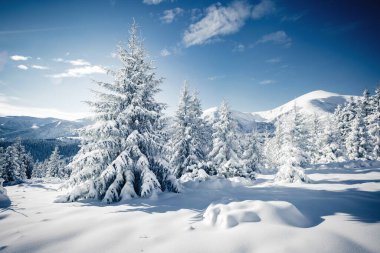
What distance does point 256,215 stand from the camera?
5.54 m

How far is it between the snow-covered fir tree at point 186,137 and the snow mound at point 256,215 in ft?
51.8

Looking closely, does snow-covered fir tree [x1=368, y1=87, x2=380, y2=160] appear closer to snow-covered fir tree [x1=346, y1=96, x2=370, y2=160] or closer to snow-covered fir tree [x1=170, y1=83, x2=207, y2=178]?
snow-covered fir tree [x1=346, y1=96, x2=370, y2=160]

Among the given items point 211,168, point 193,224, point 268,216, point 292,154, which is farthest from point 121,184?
point 292,154

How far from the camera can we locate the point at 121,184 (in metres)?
10.6

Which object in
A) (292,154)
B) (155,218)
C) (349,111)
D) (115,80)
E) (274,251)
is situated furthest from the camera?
(349,111)

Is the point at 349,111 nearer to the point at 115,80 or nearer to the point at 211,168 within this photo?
the point at 211,168

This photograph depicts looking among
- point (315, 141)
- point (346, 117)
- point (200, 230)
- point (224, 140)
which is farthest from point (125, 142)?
point (346, 117)

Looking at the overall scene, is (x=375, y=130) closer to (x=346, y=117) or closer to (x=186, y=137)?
(x=346, y=117)

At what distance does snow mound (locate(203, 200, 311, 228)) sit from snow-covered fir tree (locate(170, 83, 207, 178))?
622 inches

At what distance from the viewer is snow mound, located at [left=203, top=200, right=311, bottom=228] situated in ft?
17.4

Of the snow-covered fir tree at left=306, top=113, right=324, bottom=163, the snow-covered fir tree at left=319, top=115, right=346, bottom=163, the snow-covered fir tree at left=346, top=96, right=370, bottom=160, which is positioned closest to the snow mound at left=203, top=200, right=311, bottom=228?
the snow-covered fir tree at left=346, top=96, right=370, bottom=160

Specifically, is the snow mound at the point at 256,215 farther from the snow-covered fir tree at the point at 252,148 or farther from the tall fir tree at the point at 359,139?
the tall fir tree at the point at 359,139

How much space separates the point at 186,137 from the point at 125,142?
469 inches

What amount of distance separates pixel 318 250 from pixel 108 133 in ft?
33.0
